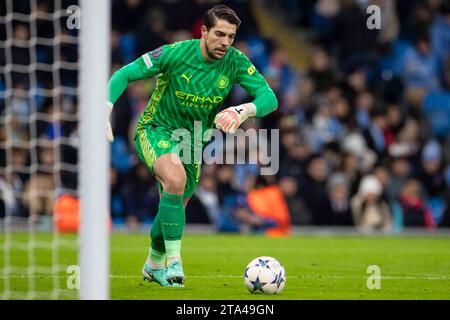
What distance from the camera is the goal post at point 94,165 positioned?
6.59 meters

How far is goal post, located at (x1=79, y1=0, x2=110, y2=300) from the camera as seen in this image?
21.6 feet

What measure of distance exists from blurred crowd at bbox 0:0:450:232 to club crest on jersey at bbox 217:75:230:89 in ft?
21.3

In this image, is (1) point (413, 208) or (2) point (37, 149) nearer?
(2) point (37, 149)

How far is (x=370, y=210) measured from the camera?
1833 cm

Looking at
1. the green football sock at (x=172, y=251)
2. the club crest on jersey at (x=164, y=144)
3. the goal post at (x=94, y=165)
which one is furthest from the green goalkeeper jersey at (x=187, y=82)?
the goal post at (x=94, y=165)

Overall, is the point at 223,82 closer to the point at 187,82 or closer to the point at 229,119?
the point at 187,82

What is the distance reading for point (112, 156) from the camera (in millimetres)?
18766

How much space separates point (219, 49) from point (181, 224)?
162 cm

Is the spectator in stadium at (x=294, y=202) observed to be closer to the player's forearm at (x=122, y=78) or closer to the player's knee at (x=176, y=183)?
the player's forearm at (x=122, y=78)

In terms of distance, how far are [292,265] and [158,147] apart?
136 inches

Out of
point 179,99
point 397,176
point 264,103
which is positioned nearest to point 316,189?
point 397,176
